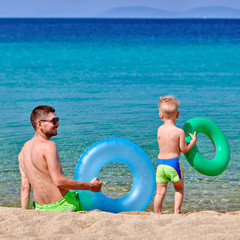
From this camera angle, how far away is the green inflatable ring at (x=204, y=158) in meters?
4.48

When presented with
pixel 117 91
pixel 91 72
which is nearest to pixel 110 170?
pixel 117 91

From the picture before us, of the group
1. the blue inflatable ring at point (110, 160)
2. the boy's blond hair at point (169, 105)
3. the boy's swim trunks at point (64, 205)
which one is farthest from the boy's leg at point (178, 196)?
the boy's swim trunks at point (64, 205)

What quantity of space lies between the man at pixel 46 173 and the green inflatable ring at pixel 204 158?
1.09m

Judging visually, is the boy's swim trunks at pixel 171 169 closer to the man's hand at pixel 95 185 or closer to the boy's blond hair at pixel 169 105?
the boy's blond hair at pixel 169 105

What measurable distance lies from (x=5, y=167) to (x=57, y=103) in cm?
453

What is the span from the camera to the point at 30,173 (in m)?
3.94

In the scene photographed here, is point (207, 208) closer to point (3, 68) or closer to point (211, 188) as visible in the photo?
point (211, 188)

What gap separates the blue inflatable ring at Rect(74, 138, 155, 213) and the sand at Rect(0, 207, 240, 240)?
35 cm

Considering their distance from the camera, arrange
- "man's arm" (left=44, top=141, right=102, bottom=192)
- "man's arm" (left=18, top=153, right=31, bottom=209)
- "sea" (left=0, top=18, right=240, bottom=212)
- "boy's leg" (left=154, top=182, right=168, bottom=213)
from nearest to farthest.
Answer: "man's arm" (left=44, top=141, right=102, bottom=192) < "man's arm" (left=18, top=153, right=31, bottom=209) < "boy's leg" (left=154, top=182, right=168, bottom=213) < "sea" (left=0, top=18, right=240, bottom=212)

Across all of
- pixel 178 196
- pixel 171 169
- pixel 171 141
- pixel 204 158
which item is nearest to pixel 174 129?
pixel 171 141

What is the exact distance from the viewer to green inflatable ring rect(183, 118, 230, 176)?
448 cm

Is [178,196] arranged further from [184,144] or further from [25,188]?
[25,188]

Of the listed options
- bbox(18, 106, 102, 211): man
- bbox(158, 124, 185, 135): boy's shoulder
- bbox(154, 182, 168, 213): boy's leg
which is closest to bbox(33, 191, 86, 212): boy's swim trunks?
bbox(18, 106, 102, 211): man

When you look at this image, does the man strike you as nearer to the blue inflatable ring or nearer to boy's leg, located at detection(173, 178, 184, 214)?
the blue inflatable ring
